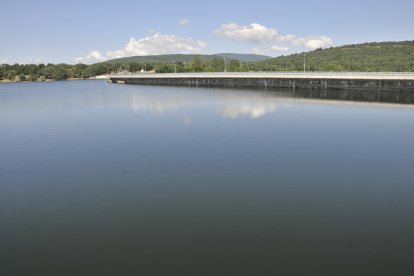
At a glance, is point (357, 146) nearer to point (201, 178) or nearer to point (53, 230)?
point (201, 178)

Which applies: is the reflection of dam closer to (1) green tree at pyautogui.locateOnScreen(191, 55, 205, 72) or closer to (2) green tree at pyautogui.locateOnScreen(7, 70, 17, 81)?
(1) green tree at pyautogui.locateOnScreen(191, 55, 205, 72)

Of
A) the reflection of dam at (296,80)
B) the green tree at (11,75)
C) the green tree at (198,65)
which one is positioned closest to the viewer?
the reflection of dam at (296,80)

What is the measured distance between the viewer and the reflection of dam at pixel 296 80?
74.2 metres

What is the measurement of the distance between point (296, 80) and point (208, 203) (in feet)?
262

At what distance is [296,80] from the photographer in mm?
90562

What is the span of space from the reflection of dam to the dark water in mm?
45275

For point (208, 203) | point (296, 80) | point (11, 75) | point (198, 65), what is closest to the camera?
point (208, 203)

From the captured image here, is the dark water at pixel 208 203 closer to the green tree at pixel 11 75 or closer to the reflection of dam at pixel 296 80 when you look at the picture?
the reflection of dam at pixel 296 80

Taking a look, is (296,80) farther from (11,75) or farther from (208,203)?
(11,75)

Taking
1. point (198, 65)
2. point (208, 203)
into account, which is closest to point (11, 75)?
point (198, 65)

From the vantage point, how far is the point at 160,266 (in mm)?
11289

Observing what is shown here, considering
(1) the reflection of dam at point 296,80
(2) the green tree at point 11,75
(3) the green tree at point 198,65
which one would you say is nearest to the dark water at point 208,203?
(1) the reflection of dam at point 296,80

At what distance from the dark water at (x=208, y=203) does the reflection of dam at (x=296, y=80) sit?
149ft

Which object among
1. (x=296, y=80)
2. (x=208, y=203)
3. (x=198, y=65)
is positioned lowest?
(x=208, y=203)
